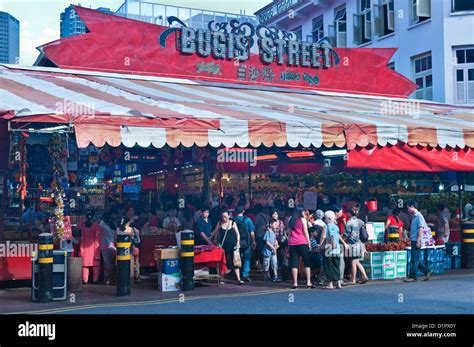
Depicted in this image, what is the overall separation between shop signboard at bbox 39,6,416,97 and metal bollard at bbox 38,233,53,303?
671 centimetres

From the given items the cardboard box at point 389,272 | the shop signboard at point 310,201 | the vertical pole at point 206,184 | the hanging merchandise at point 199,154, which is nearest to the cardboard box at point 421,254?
the cardboard box at point 389,272

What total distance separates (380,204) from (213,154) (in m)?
5.91

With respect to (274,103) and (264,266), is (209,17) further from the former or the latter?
(264,266)

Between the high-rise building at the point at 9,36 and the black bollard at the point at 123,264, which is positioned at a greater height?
the high-rise building at the point at 9,36

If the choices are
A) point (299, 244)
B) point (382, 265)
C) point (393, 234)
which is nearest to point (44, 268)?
point (299, 244)

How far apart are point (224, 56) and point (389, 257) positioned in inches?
338

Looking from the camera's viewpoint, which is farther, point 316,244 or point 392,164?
point 392,164

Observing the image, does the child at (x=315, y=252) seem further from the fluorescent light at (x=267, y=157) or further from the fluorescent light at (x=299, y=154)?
the fluorescent light at (x=267, y=157)

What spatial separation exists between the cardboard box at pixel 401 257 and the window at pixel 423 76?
534 inches

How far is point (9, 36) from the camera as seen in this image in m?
95.9

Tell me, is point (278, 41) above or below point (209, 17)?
below

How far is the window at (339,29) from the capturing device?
103 feet
